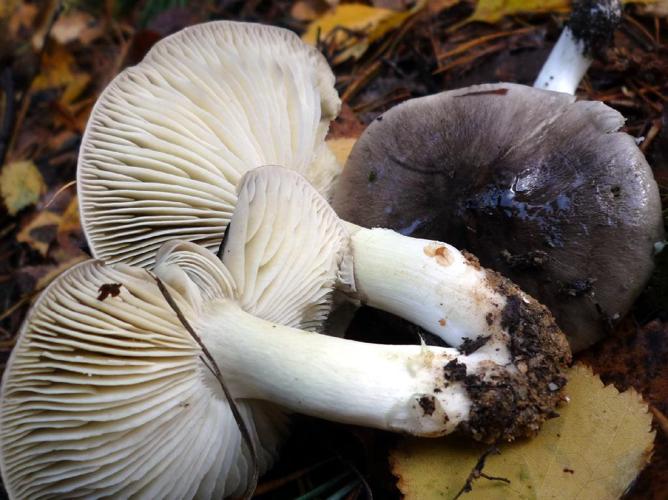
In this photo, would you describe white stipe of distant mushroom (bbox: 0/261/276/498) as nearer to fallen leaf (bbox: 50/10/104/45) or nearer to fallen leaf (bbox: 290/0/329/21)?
fallen leaf (bbox: 290/0/329/21)

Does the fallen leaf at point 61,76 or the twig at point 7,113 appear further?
the fallen leaf at point 61,76

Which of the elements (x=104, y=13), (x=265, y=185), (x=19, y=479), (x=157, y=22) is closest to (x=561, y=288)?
(x=265, y=185)

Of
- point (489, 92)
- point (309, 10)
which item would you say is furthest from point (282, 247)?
point (309, 10)

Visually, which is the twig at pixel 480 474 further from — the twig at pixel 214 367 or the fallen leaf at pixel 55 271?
the fallen leaf at pixel 55 271

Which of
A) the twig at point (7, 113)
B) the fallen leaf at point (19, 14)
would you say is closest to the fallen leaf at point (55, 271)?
the twig at point (7, 113)

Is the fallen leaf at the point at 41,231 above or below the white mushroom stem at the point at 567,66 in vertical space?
below

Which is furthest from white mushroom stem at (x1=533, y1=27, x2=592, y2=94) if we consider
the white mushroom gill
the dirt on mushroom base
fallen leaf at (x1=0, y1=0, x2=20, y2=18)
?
fallen leaf at (x1=0, y1=0, x2=20, y2=18)

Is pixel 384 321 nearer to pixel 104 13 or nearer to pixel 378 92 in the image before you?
pixel 378 92
